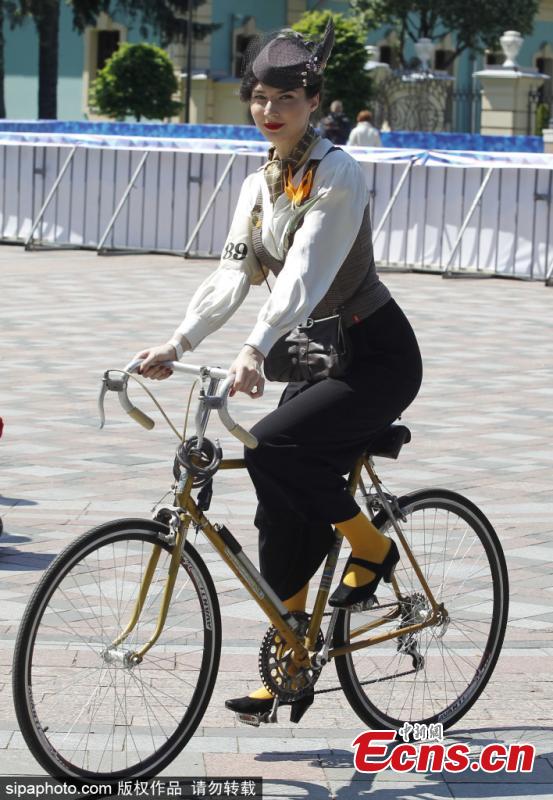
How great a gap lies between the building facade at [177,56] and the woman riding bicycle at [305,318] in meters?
45.8

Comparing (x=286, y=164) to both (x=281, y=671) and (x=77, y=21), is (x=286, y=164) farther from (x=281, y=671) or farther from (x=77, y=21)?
(x=77, y=21)

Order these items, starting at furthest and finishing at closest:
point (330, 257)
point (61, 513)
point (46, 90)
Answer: point (46, 90) < point (61, 513) < point (330, 257)

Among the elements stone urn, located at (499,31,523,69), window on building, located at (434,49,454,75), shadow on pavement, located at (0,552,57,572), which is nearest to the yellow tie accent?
shadow on pavement, located at (0,552,57,572)

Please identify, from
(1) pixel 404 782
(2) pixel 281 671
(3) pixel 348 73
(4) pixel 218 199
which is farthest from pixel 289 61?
(3) pixel 348 73

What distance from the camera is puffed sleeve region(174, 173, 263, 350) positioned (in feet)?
14.2

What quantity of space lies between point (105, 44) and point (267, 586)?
161ft

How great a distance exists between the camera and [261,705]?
Result: 435 cm

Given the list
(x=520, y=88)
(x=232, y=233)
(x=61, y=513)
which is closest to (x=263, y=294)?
(x=61, y=513)

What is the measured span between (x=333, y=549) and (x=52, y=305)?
11305 millimetres

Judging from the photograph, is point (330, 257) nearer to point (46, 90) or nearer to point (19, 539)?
point (19, 539)

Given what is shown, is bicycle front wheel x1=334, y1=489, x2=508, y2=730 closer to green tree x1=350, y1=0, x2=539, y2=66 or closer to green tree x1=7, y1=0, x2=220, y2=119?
green tree x1=7, y1=0, x2=220, y2=119

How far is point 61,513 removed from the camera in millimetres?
7328

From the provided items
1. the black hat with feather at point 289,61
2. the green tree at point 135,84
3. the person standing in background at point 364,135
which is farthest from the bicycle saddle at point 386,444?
the green tree at point 135,84

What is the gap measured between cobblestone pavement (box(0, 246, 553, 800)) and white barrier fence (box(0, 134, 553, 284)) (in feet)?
2.29
